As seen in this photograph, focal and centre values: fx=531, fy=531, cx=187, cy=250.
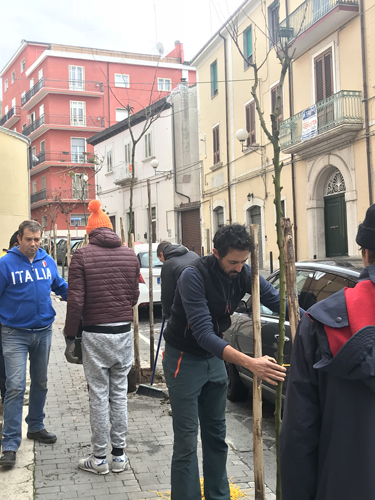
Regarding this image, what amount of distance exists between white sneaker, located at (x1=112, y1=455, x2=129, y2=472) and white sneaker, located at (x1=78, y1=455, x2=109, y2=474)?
6cm

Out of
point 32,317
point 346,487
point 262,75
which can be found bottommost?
point 346,487

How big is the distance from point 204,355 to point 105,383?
3.93 feet

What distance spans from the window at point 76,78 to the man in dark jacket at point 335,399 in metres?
48.9

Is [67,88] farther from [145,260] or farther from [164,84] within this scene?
[145,260]

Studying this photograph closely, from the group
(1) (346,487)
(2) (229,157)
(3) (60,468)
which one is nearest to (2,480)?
(3) (60,468)

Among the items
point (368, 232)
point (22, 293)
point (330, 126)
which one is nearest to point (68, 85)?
point (330, 126)

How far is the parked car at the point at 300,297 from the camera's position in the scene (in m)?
4.41

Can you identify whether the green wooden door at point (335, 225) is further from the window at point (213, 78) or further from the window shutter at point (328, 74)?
the window at point (213, 78)

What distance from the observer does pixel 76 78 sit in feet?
157

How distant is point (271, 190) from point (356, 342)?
19.7m

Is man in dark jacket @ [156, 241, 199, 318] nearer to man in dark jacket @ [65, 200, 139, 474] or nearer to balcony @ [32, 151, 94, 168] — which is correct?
man in dark jacket @ [65, 200, 139, 474]

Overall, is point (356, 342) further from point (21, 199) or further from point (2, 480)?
point (21, 199)

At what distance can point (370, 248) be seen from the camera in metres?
1.73

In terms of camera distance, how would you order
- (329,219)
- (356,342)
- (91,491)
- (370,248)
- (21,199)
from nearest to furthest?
1. (356,342)
2. (370,248)
3. (91,491)
4. (21,199)
5. (329,219)
